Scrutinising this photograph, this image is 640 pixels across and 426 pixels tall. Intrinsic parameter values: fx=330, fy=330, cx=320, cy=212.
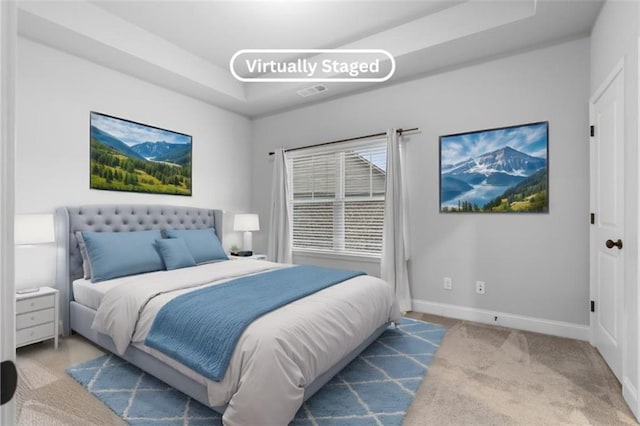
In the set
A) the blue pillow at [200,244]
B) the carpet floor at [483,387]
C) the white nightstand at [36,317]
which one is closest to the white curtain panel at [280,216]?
the blue pillow at [200,244]

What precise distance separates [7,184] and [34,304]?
294 cm

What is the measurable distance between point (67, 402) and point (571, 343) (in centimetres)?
381

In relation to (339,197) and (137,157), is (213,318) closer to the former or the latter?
(137,157)

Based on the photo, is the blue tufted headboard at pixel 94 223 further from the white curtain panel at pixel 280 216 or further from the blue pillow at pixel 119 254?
the white curtain panel at pixel 280 216

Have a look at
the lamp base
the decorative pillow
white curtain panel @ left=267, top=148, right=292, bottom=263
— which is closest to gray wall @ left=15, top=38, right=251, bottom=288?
the decorative pillow

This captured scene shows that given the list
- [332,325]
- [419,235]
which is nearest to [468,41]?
[419,235]

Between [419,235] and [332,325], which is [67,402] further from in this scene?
[419,235]

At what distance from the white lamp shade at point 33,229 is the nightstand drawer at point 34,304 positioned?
458 millimetres

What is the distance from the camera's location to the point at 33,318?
265 centimetres

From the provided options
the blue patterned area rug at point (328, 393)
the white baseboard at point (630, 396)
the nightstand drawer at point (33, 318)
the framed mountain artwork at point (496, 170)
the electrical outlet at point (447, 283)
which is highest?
the framed mountain artwork at point (496, 170)

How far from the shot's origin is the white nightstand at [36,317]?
8.46ft

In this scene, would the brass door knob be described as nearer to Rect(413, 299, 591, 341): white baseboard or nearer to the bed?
Rect(413, 299, 591, 341): white baseboard

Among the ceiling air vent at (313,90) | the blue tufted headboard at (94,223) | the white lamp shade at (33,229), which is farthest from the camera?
the ceiling air vent at (313,90)

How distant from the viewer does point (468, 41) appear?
120 inches
